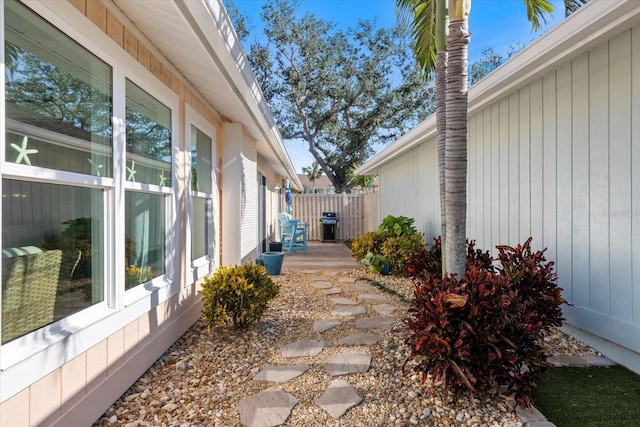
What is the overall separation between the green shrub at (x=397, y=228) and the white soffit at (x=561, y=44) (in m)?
2.89

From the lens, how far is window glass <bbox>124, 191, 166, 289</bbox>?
8.81 ft

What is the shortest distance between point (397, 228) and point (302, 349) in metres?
4.21

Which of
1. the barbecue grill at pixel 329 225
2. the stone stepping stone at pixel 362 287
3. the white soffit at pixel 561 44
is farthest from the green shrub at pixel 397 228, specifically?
the barbecue grill at pixel 329 225

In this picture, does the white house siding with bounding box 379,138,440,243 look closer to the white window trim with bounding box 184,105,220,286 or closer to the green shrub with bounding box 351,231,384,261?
the green shrub with bounding box 351,231,384,261

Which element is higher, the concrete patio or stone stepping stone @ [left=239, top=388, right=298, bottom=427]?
the concrete patio

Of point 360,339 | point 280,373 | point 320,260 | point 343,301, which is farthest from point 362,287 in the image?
point 280,373

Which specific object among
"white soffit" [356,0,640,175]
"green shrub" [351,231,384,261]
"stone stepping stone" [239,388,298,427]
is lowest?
"stone stepping stone" [239,388,298,427]

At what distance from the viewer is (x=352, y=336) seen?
3500 millimetres

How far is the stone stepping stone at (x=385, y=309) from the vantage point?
4.23m

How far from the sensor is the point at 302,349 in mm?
3221

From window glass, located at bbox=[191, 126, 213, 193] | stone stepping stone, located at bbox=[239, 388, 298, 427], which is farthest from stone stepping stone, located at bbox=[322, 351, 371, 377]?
window glass, located at bbox=[191, 126, 213, 193]

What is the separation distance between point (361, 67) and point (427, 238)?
43.4ft

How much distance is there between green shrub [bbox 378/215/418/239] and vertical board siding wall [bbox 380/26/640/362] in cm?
221

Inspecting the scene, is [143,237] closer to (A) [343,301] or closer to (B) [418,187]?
(A) [343,301]
